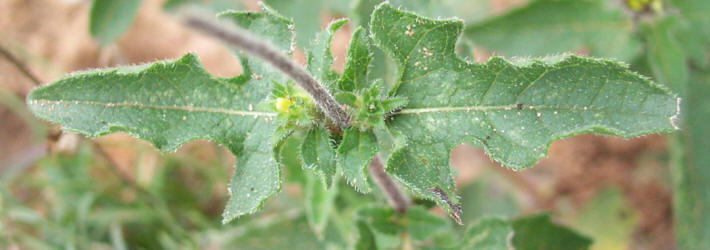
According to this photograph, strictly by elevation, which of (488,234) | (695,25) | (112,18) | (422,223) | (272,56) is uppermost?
(112,18)

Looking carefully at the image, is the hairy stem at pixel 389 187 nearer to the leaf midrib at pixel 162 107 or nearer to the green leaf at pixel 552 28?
the leaf midrib at pixel 162 107

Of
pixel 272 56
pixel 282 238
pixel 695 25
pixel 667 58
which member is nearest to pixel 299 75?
pixel 272 56

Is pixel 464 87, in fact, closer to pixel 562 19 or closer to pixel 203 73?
pixel 203 73

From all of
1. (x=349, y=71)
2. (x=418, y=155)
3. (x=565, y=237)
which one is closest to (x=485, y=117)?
(x=418, y=155)

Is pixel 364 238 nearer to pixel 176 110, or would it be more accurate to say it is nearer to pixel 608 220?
pixel 176 110

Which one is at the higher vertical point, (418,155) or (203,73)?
(203,73)

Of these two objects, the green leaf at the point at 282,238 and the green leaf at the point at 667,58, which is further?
the green leaf at the point at 282,238

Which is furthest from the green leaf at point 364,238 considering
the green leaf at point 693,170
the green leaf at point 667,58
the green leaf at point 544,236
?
the green leaf at point 693,170
